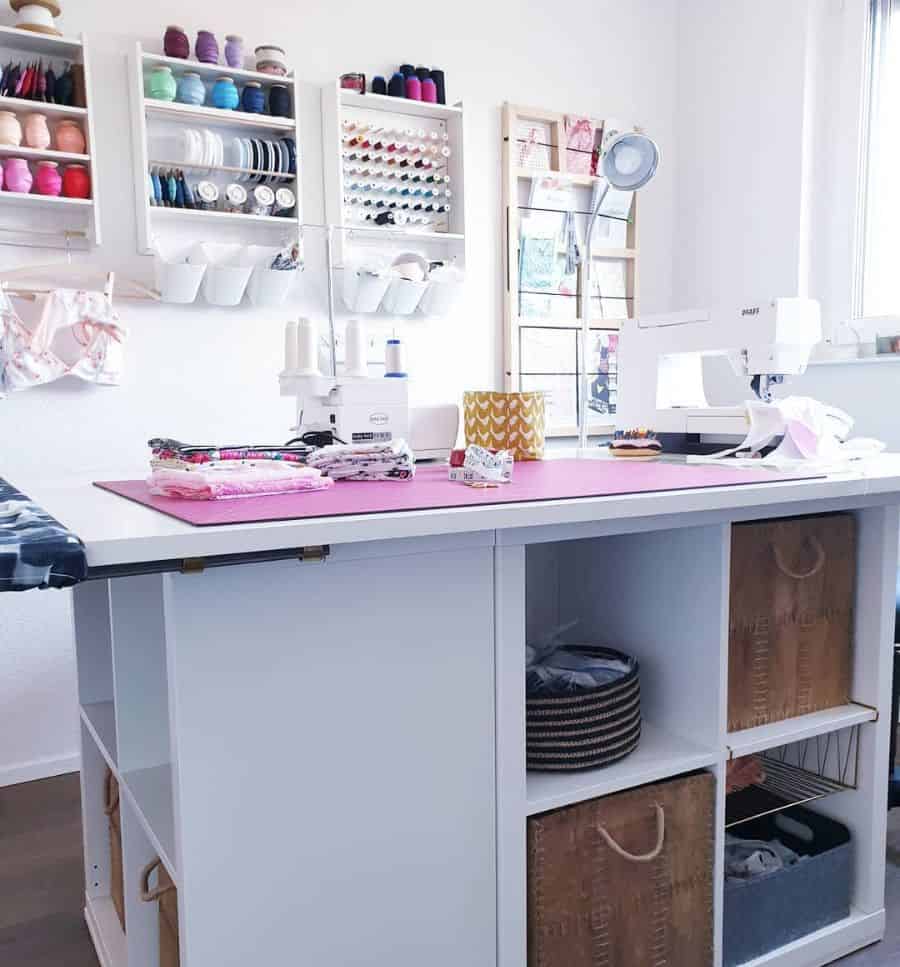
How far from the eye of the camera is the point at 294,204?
2641 millimetres

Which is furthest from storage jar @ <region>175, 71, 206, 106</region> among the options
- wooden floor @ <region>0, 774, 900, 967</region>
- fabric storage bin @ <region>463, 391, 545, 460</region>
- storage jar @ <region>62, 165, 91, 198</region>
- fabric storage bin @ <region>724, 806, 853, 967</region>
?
fabric storage bin @ <region>724, 806, 853, 967</region>

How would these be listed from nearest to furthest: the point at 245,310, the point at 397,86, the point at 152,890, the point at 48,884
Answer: the point at 152,890 → the point at 48,884 → the point at 245,310 → the point at 397,86

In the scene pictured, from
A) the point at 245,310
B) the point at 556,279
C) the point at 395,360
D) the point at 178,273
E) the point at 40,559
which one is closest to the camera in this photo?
the point at 40,559

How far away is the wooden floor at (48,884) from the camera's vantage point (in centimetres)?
166

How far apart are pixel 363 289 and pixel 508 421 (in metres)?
1.17

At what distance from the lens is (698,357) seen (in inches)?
88.0

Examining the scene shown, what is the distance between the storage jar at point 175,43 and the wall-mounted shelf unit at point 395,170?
0.45m

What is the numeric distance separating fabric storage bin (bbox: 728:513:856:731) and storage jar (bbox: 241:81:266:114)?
1.94m

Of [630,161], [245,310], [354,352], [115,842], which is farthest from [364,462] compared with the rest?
[245,310]

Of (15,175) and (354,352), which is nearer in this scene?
(354,352)

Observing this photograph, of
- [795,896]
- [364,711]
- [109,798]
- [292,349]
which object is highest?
[292,349]

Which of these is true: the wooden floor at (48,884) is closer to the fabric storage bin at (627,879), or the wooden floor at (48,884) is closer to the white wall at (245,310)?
the white wall at (245,310)

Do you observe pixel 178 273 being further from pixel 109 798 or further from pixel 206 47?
pixel 109 798

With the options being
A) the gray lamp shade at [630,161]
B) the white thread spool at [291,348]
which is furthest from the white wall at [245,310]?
the gray lamp shade at [630,161]
